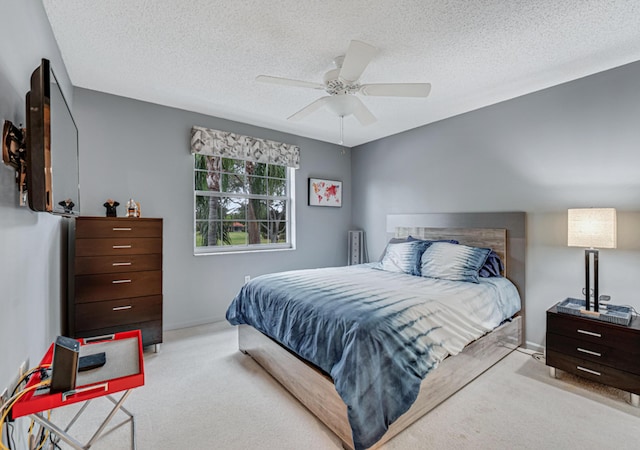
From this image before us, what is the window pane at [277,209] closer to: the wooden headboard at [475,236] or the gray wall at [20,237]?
the wooden headboard at [475,236]

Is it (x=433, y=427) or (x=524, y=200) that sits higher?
(x=524, y=200)

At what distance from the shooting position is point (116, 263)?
104 inches

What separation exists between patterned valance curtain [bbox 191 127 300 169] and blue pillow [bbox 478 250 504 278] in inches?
105

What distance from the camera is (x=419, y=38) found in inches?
82.2

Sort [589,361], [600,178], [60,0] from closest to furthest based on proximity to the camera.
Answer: [60,0] → [589,361] → [600,178]

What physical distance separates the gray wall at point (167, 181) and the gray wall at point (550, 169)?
215 centimetres

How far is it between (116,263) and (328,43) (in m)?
2.50

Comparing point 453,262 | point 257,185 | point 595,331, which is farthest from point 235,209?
point 595,331

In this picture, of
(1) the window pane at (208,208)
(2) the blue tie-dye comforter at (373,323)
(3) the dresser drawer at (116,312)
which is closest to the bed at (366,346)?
(2) the blue tie-dye comforter at (373,323)

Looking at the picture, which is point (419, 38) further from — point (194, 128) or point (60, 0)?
point (194, 128)

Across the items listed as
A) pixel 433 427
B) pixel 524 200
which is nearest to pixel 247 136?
pixel 524 200

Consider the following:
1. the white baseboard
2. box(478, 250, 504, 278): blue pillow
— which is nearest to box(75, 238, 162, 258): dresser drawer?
box(478, 250, 504, 278): blue pillow

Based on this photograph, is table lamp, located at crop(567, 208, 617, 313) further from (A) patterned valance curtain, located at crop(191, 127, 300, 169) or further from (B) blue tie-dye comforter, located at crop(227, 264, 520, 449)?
(A) patterned valance curtain, located at crop(191, 127, 300, 169)

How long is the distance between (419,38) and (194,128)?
8.30ft
